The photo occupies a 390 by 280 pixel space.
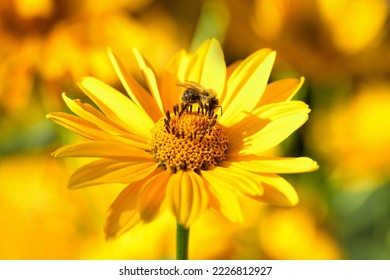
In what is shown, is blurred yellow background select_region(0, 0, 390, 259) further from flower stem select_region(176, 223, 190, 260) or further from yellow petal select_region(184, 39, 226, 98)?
flower stem select_region(176, 223, 190, 260)

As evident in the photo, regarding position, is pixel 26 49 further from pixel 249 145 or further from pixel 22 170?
pixel 249 145

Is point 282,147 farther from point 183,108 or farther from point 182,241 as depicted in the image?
point 182,241

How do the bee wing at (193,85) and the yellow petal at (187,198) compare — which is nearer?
the yellow petal at (187,198)

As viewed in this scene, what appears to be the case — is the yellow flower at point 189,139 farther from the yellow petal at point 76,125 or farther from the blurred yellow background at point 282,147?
the blurred yellow background at point 282,147

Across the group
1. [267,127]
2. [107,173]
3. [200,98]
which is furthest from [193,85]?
[107,173]

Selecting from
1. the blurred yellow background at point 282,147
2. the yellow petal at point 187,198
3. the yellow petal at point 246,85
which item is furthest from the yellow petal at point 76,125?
the blurred yellow background at point 282,147
